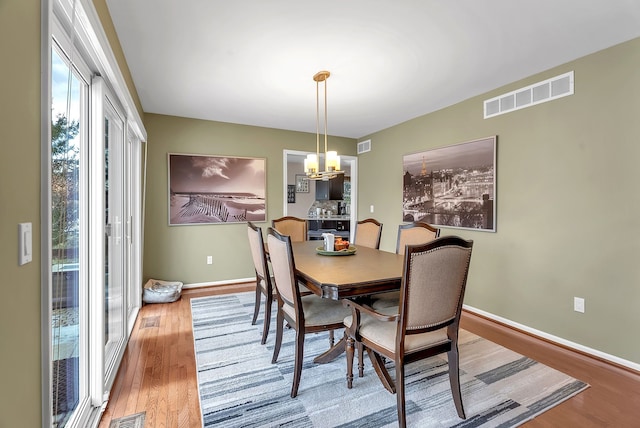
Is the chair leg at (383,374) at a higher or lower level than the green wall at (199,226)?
lower

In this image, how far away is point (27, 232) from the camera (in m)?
0.83

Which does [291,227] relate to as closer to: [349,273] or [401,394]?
[349,273]

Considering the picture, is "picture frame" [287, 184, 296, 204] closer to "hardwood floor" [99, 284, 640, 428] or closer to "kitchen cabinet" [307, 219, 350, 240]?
"kitchen cabinet" [307, 219, 350, 240]

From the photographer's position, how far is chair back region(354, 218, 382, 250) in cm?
323

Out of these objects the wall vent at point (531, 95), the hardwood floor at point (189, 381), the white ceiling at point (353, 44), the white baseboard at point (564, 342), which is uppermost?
the white ceiling at point (353, 44)

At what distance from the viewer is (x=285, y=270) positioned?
6.44 feet

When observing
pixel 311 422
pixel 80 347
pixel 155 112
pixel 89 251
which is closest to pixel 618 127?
pixel 311 422

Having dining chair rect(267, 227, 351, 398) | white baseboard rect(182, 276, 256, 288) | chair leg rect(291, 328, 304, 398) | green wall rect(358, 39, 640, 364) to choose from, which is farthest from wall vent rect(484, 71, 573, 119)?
white baseboard rect(182, 276, 256, 288)

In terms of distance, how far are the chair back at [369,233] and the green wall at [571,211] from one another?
1.10 m

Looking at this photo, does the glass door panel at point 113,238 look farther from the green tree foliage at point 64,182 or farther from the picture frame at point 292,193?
the picture frame at point 292,193

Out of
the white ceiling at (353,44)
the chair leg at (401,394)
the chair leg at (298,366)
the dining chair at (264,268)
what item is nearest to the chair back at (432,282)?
the chair leg at (401,394)

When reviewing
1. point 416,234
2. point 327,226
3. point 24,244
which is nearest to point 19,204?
point 24,244

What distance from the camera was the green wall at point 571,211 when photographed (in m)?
2.26

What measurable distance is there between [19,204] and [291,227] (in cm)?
292
